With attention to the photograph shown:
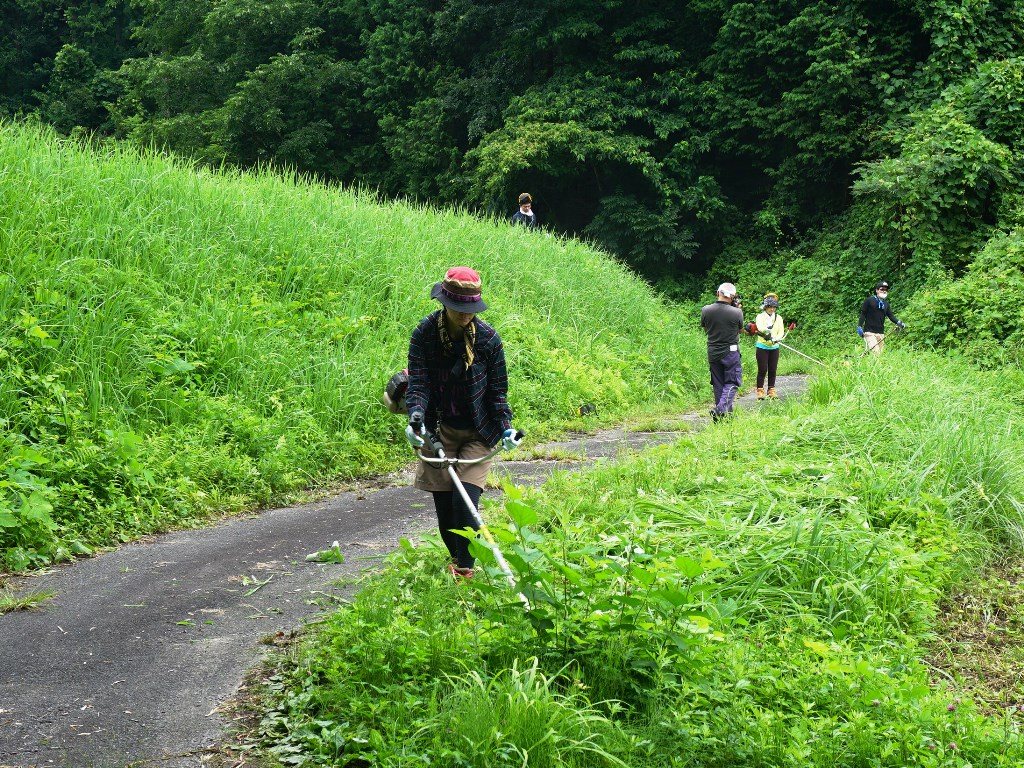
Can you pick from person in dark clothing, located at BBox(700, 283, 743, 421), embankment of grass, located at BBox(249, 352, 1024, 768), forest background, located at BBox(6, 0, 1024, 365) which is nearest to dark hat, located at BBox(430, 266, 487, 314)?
embankment of grass, located at BBox(249, 352, 1024, 768)

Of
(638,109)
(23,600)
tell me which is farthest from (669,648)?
(638,109)

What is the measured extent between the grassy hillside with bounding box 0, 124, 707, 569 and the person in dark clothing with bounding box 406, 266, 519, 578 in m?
2.77

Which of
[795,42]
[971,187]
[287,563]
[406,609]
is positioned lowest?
[287,563]

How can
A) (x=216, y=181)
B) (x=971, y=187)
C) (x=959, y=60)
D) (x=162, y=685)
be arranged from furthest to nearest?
(x=959, y=60) → (x=971, y=187) → (x=216, y=181) → (x=162, y=685)

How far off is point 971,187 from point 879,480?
15.4 m

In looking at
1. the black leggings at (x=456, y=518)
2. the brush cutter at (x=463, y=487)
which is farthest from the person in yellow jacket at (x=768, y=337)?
the brush cutter at (x=463, y=487)

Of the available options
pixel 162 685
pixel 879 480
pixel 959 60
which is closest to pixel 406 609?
pixel 162 685

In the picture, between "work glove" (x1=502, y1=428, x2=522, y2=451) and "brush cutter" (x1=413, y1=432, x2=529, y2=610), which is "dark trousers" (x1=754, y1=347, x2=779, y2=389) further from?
"work glove" (x1=502, y1=428, x2=522, y2=451)

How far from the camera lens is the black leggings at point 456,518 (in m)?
4.82

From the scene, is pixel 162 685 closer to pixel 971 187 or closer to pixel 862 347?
pixel 862 347

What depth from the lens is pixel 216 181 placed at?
1145cm

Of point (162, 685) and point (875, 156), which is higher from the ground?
point (875, 156)

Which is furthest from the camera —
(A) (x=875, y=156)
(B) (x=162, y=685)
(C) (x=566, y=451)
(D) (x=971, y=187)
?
(A) (x=875, y=156)

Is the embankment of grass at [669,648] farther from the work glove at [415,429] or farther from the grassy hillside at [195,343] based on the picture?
the grassy hillside at [195,343]
